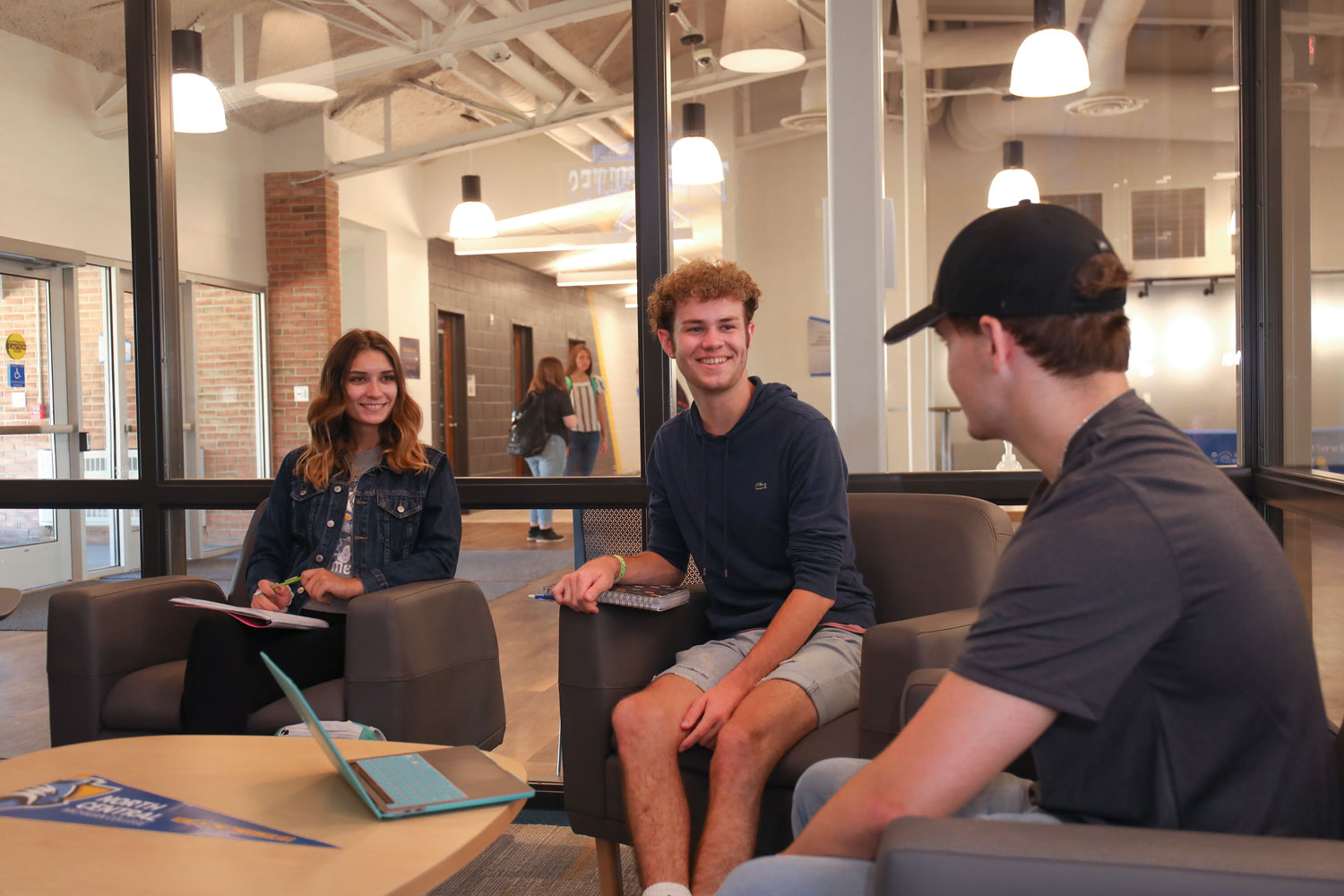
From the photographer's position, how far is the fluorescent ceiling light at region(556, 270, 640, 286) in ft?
11.0

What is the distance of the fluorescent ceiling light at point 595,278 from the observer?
335 centimetres

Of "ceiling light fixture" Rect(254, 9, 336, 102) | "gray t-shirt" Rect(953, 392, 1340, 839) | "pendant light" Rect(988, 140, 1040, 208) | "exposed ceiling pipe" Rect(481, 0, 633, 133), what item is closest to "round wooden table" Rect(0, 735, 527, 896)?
"gray t-shirt" Rect(953, 392, 1340, 839)

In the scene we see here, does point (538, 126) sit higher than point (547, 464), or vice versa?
point (538, 126)

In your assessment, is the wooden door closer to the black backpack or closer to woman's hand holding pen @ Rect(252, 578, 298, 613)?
the black backpack

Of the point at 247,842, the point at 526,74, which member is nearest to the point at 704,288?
the point at 247,842

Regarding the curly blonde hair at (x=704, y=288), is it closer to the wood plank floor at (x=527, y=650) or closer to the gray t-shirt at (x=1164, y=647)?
the wood plank floor at (x=527, y=650)

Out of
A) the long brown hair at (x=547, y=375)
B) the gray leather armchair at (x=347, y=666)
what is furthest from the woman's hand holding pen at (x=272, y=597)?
the long brown hair at (x=547, y=375)

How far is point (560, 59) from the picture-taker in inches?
142

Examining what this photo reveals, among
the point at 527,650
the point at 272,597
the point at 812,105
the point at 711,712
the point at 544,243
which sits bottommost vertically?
the point at 527,650

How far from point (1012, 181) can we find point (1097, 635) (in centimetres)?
301

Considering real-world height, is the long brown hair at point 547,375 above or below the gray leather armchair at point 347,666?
above

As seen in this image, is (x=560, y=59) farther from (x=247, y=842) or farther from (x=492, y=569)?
(x=247, y=842)

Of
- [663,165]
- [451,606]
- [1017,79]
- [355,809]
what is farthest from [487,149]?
[355,809]

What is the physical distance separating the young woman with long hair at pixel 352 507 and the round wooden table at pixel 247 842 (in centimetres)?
79
